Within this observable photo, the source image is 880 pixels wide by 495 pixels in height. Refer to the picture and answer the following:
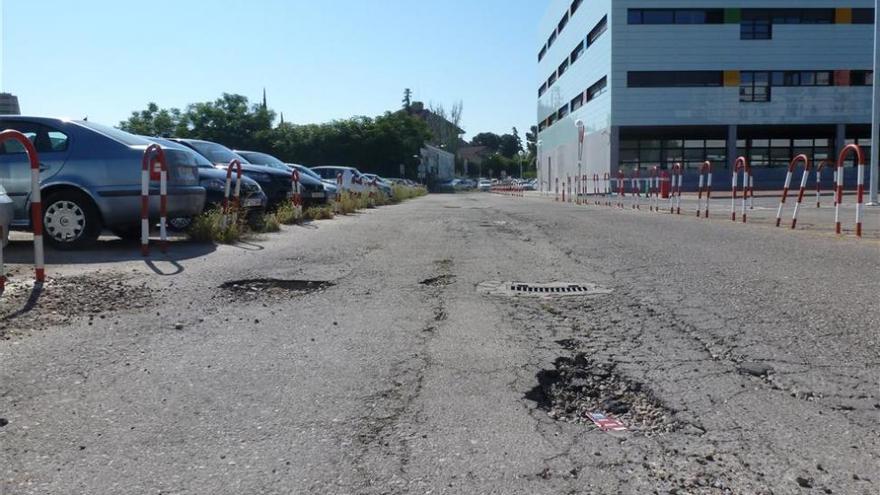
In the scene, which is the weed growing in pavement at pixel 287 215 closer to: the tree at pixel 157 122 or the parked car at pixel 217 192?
the parked car at pixel 217 192

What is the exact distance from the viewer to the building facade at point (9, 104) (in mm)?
15102

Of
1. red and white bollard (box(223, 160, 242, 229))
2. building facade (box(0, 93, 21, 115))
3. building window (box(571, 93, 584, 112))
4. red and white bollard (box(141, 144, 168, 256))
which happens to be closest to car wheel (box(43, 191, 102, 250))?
red and white bollard (box(141, 144, 168, 256))

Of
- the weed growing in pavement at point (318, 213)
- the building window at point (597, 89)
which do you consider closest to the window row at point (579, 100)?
the building window at point (597, 89)

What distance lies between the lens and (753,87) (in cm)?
4800

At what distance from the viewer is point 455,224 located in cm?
1565

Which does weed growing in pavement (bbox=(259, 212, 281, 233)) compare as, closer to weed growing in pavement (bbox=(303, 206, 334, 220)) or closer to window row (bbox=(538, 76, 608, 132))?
weed growing in pavement (bbox=(303, 206, 334, 220))

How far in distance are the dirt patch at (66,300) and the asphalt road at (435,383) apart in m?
0.03

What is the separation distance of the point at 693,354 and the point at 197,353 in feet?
10.1

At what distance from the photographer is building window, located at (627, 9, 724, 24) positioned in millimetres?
47500

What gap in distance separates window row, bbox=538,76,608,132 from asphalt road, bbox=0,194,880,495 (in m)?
44.8

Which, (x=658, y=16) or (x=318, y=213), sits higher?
(x=658, y=16)

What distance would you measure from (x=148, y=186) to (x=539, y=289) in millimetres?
4913

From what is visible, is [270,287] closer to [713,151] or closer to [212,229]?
[212,229]

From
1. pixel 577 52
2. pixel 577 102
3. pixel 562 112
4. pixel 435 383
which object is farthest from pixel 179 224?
pixel 562 112
